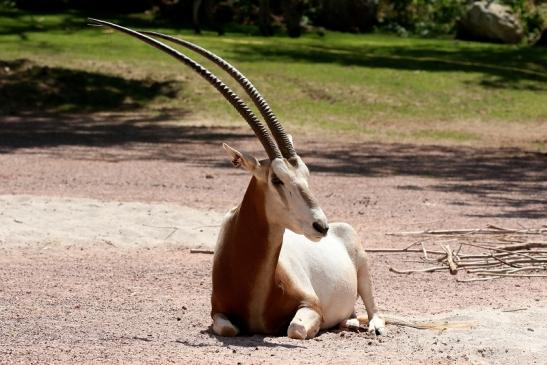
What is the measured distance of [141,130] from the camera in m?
22.4

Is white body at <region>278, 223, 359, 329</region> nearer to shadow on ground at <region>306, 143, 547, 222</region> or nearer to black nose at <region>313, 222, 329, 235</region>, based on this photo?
black nose at <region>313, 222, 329, 235</region>

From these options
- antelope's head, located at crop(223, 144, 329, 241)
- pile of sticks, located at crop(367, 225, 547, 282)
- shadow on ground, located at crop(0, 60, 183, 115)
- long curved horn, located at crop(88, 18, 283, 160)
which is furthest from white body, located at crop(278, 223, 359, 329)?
shadow on ground, located at crop(0, 60, 183, 115)

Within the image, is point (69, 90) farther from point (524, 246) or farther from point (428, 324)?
point (428, 324)

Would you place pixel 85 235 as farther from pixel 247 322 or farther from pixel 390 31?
pixel 390 31

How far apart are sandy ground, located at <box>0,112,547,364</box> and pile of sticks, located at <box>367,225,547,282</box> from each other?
0.21 metres

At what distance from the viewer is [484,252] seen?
1059cm

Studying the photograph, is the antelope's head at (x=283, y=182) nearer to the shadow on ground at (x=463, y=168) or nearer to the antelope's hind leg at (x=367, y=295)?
the antelope's hind leg at (x=367, y=295)

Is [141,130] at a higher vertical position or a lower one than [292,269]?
lower

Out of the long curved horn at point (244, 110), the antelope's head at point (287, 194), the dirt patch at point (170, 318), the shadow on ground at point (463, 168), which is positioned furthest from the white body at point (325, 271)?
the shadow on ground at point (463, 168)

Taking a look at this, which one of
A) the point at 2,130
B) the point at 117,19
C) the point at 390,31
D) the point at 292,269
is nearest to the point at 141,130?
the point at 2,130

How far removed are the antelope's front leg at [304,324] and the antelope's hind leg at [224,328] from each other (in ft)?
0.94

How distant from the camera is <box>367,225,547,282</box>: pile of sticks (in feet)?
32.0

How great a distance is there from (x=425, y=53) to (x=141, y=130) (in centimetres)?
1235

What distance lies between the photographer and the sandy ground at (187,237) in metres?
6.81
